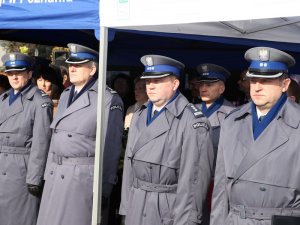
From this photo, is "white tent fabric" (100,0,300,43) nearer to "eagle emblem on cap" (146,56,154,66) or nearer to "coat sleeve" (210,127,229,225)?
"eagle emblem on cap" (146,56,154,66)

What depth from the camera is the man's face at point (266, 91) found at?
304 cm

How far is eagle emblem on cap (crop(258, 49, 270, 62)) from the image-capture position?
3121 mm

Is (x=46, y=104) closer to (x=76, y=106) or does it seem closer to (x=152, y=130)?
(x=76, y=106)

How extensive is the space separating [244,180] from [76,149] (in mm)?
1552

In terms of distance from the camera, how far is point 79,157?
4.15 metres

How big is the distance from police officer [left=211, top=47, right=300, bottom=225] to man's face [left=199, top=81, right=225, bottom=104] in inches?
49.0

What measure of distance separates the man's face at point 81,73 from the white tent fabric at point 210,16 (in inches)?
26.9

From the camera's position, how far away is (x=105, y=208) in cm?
428

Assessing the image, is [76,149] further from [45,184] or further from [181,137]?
[181,137]

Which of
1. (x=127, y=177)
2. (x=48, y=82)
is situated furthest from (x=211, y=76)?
(x=48, y=82)

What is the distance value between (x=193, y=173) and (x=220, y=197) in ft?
1.03

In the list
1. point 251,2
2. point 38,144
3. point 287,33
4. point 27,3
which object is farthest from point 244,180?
point 27,3

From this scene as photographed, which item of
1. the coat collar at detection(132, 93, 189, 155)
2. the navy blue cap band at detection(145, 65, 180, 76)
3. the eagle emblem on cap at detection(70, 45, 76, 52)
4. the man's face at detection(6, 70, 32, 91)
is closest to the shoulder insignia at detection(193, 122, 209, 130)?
the coat collar at detection(132, 93, 189, 155)

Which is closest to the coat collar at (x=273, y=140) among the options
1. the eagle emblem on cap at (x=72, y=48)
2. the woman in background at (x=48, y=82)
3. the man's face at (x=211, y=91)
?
the man's face at (x=211, y=91)
